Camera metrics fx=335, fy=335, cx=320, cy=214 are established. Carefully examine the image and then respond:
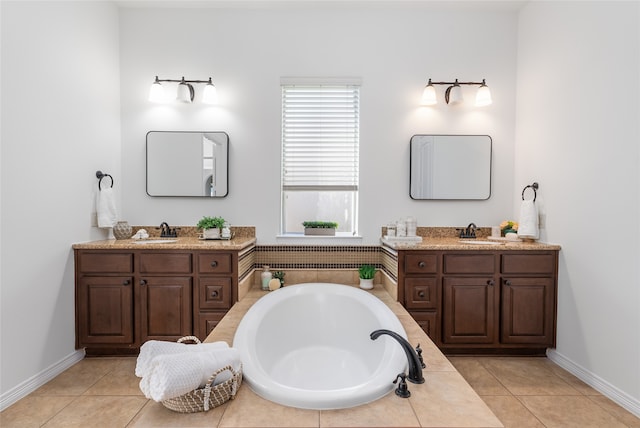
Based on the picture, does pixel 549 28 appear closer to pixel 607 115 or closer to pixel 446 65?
pixel 446 65

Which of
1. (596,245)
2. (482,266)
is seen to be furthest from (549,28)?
(482,266)

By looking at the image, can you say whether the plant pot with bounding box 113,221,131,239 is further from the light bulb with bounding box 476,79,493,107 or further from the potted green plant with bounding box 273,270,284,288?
the light bulb with bounding box 476,79,493,107

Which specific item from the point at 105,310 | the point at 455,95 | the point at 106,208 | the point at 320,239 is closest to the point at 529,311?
the point at 320,239

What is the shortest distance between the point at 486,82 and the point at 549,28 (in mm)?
568

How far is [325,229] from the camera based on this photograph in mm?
3041

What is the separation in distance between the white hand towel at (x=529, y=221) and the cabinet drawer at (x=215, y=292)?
2350 millimetres

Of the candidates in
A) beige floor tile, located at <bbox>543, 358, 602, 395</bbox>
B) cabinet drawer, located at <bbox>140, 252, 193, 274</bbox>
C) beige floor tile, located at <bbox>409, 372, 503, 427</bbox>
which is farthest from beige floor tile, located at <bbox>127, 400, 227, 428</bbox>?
beige floor tile, located at <bbox>543, 358, 602, 395</bbox>

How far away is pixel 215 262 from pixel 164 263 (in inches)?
15.3

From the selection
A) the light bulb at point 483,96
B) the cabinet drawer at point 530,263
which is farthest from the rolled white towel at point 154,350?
the light bulb at point 483,96

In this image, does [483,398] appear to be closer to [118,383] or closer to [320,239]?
[320,239]

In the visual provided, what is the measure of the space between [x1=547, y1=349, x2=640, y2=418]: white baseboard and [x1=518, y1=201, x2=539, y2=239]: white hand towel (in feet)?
2.99

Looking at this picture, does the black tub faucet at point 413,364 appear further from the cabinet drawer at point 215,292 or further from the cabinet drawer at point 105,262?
the cabinet drawer at point 105,262

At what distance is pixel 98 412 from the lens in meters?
1.93

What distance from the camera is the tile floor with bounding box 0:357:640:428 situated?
1.86 m
